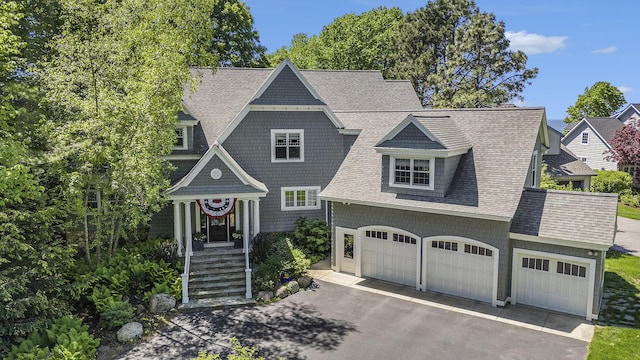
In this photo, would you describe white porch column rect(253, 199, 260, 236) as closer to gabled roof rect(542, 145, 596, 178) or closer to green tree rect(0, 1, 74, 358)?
green tree rect(0, 1, 74, 358)

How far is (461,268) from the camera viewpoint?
16.1 m

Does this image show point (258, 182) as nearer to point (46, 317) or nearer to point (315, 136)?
point (315, 136)

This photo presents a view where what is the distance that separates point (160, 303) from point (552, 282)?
13.7 meters

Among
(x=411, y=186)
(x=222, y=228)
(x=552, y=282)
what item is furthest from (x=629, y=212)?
(x=222, y=228)

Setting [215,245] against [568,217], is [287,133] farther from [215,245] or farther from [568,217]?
[568,217]

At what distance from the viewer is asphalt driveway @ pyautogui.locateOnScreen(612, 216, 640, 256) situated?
76.0 feet

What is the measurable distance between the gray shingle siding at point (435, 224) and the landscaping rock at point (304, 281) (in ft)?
6.93

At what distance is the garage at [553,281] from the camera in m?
14.2

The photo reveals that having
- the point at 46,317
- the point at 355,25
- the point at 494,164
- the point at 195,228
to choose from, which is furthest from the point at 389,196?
the point at 355,25

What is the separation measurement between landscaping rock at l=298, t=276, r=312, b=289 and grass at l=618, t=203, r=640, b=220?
27.2 m

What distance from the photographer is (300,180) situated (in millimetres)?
21047

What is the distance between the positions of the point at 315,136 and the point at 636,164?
3416 cm

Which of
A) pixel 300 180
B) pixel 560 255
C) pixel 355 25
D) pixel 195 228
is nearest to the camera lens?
pixel 560 255

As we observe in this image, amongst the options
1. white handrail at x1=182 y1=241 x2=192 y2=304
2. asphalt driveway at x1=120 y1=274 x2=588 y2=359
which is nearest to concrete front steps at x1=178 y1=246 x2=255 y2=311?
white handrail at x1=182 y1=241 x2=192 y2=304
